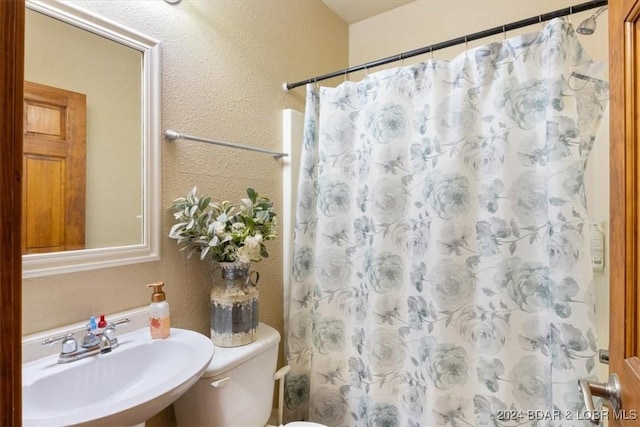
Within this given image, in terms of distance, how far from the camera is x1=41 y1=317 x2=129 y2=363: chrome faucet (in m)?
0.86

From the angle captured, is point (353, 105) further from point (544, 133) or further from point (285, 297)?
point (285, 297)

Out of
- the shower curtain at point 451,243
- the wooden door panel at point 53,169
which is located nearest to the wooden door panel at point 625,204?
the shower curtain at point 451,243

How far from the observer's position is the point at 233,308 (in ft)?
3.86

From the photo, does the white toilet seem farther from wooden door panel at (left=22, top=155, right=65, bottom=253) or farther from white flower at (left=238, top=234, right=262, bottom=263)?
wooden door panel at (left=22, top=155, right=65, bottom=253)

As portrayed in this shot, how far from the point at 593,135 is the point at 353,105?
→ 94 cm

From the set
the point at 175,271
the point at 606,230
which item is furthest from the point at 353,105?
the point at 606,230

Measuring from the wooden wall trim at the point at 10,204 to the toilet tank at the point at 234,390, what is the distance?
72 cm

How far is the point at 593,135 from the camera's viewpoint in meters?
1.12

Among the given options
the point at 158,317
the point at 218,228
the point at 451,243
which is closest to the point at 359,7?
the point at 451,243

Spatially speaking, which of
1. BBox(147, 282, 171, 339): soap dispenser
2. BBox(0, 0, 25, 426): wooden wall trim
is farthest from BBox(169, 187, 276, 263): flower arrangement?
BBox(0, 0, 25, 426): wooden wall trim

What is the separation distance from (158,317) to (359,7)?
6.88 ft

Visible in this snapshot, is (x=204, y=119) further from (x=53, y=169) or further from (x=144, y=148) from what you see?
(x=53, y=169)

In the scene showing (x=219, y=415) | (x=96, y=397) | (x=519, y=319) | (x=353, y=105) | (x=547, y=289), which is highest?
(x=353, y=105)

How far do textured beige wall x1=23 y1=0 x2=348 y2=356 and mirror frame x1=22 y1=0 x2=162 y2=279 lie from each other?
0.03 m
